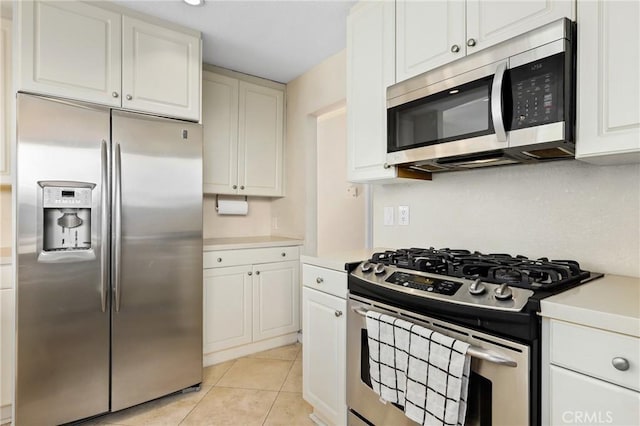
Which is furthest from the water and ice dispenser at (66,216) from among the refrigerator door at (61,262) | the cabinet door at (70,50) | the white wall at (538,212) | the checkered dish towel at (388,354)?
the white wall at (538,212)

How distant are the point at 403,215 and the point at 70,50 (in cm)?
212

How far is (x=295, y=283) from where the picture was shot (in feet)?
10.1

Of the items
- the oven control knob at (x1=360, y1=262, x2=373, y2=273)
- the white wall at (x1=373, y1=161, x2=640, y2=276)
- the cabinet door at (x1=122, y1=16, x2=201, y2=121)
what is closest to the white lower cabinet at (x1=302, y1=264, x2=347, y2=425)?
the oven control knob at (x1=360, y1=262, x2=373, y2=273)

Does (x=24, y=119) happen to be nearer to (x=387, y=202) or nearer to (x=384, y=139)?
(x=384, y=139)

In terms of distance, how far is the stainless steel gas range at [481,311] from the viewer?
993 mm

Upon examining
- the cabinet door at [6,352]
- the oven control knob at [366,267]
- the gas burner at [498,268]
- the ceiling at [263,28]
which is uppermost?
the ceiling at [263,28]

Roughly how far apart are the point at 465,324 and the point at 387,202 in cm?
118

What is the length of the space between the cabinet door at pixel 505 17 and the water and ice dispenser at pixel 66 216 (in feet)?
6.75

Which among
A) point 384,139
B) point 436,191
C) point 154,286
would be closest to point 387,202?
point 436,191

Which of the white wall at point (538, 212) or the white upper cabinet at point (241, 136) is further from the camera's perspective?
the white upper cabinet at point (241, 136)

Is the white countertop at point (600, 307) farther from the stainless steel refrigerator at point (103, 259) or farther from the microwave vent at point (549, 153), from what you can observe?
the stainless steel refrigerator at point (103, 259)

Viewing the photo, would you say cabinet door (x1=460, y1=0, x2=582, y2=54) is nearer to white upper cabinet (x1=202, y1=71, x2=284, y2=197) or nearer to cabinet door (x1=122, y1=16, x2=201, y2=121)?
cabinet door (x1=122, y1=16, x2=201, y2=121)

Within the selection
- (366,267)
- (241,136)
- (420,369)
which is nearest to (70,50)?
(241,136)

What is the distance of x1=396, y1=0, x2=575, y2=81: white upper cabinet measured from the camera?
1.26 m
